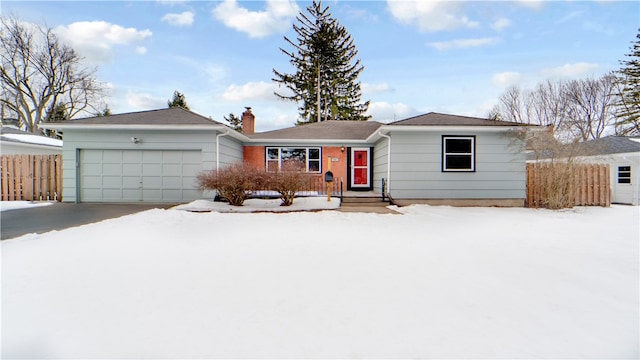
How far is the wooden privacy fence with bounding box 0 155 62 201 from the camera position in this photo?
11.2 meters

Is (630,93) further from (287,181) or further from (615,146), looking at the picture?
(287,181)

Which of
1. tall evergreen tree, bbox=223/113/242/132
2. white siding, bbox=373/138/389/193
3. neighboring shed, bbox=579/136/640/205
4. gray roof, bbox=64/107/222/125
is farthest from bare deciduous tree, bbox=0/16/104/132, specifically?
neighboring shed, bbox=579/136/640/205

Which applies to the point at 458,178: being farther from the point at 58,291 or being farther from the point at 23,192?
the point at 23,192

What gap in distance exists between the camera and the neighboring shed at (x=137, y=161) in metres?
10.6

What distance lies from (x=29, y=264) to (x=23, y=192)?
10.2 metres

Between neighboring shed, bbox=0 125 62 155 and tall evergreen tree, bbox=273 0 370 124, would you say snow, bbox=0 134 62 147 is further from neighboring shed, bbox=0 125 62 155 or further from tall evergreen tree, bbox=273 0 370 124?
tall evergreen tree, bbox=273 0 370 124

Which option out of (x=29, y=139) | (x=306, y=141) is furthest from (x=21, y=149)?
(x=306, y=141)

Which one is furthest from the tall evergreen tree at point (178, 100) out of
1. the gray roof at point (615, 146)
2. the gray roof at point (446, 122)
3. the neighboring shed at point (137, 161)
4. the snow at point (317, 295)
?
the gray roof at point (615, 146)

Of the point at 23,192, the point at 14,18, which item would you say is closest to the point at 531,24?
the point at 23,192

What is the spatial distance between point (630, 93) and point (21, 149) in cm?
3871

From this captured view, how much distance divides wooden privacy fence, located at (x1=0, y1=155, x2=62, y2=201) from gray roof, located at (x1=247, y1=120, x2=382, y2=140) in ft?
24.7

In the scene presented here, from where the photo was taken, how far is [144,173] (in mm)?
10797

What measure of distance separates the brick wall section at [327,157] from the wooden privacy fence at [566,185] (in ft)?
23.8

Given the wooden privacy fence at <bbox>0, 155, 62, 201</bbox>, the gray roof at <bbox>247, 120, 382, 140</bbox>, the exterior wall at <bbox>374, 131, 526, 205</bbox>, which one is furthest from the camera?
the gray roof at <bbox>247, 120, 382, 140</bbox>
